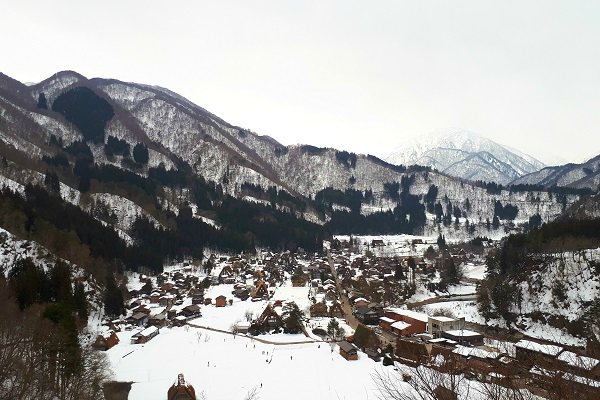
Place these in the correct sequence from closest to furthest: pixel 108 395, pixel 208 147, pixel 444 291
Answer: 1. pixel 108 395
2. pixel 444 291
3. pixel 208 147

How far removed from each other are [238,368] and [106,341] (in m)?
14.3

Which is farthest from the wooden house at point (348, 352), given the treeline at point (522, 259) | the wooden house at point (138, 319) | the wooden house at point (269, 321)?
the wooden house at point (138, 319)

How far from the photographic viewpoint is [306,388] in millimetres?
28266

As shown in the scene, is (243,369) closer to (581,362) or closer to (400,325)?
(400,325)

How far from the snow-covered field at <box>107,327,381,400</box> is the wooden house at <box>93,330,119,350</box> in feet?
2.43

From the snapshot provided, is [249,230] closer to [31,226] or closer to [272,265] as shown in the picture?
[272,265]

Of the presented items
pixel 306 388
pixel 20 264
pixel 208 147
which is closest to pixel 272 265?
pixel 20 264

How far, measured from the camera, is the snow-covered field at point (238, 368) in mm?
27594

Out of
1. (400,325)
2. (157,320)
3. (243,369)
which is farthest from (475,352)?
(157,320)

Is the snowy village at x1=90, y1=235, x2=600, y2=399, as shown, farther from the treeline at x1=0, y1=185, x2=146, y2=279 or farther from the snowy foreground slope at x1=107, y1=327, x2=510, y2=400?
the treeline at x1=0, y1=185, x2=146, y2=279

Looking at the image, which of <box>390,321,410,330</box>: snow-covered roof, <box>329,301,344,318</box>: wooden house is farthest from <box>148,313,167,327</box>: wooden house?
<box>390,321,410,330</box>: snow-covered roof

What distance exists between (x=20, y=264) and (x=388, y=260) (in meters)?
72.8

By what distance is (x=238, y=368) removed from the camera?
32875 millimetres

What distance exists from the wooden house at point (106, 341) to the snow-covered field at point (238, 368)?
0.74 m
